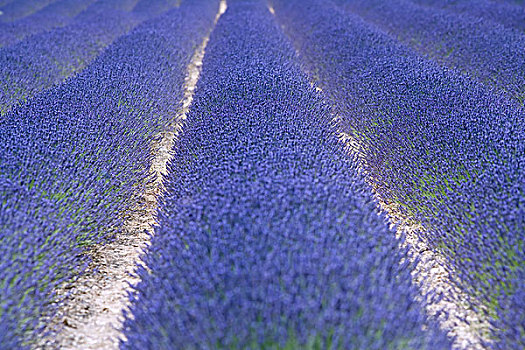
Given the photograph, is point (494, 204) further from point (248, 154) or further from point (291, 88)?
point (291, 88)

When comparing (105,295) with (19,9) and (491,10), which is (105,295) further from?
(19,9)

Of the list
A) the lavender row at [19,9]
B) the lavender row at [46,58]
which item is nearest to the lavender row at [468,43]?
the lavender row at [46,58]

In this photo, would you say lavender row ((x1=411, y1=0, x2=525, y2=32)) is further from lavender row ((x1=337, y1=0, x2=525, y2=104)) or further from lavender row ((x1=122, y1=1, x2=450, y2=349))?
lavender row ((x1=122, y1=1, x2=450, y2=349))

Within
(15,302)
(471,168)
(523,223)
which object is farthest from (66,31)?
(523,223)

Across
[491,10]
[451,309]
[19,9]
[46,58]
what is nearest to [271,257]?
[451,309]

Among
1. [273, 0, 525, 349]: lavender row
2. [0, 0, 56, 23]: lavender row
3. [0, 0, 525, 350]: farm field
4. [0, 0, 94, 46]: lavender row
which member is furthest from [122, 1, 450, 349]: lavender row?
[0, 0, 56, 23]: lavender row
